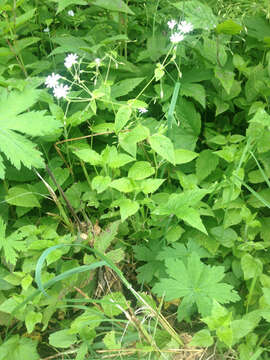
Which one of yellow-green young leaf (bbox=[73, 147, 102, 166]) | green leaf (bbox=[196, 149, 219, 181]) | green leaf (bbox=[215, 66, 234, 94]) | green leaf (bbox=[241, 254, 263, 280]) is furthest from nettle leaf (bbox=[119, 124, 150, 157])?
green leaf (bbox=[241, 254, 263, 280])

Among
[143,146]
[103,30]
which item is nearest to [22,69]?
[103,30]

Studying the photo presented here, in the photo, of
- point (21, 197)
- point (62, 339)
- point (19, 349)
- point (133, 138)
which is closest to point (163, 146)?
point (133, 138)

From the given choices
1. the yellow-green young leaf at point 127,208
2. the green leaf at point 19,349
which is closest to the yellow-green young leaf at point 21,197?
the yellow-green young leaf at point 127,208

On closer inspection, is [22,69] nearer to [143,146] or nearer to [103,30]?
[103,30]

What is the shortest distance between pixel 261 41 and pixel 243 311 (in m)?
1.24

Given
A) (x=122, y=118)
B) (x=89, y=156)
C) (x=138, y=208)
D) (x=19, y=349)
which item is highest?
(x=122, y=118)

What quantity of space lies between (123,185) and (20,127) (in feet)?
Result: 1.35

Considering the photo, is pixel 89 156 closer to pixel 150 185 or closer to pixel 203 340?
pixel 150 185

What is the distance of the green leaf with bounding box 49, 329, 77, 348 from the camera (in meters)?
1.28

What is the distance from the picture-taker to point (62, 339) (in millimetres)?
1295

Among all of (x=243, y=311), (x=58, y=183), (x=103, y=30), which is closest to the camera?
(x=243, y=311)

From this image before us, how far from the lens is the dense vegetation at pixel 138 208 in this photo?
1.30 metres

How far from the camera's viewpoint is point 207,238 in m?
1.55

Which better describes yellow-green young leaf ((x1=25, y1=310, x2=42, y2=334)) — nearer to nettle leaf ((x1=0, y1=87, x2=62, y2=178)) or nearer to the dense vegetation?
the dense vegetation
